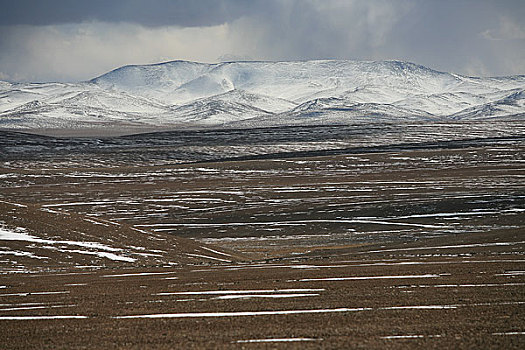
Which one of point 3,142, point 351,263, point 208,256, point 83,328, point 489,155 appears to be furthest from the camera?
point 3,142

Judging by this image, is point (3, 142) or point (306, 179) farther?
point (3, 142)

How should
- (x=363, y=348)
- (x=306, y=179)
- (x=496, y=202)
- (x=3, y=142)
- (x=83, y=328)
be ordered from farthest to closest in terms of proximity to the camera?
(x=3, y=142), (x=306, y=179), (x=496, y=202), (x=83, y=328), (x=363, y=348)

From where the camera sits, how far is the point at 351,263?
104ft

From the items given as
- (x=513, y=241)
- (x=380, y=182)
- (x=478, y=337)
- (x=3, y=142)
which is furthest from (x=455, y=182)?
(x=3, y=142)

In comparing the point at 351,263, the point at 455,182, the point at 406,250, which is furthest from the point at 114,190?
the point at 351,263

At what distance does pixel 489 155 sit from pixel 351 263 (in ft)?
362

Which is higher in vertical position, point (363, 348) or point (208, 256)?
point (363, 348)

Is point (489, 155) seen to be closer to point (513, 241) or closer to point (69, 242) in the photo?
point (513, 241)

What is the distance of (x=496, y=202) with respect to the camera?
68000 mm

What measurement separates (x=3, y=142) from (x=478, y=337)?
184 m

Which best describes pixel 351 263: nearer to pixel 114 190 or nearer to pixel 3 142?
pixel 114 190

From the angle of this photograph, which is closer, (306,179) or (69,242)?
(69,242)

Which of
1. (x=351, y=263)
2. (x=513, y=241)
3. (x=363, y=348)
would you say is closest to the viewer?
(x=363, y=348)

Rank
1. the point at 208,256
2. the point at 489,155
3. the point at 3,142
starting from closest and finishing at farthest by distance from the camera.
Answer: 1. the point at 208,256
2. the point at 489,155
3. the point at 3,142
